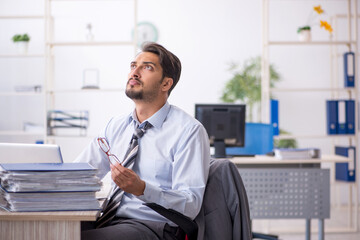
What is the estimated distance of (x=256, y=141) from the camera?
398 centimetres

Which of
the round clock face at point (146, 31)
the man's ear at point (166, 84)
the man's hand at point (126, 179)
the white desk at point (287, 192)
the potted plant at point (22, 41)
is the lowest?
the white desk at point (287, 192)

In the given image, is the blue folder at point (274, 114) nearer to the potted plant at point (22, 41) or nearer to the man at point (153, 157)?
the man at point (153, 157)

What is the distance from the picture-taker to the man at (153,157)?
1.57 metres

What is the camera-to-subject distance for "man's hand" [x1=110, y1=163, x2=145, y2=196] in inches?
57.0

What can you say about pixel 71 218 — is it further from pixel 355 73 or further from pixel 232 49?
pixel 232 49

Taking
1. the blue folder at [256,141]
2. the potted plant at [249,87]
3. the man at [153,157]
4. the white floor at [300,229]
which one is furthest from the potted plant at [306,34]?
the man at [153,157]

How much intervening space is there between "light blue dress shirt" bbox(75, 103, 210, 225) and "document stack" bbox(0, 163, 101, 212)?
0.64 ft

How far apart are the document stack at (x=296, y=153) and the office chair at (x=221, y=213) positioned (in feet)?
6.85

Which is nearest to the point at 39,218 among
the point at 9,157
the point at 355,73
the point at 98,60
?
the point at 9,157

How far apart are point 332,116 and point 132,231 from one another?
3335 mm

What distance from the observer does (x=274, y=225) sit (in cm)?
488

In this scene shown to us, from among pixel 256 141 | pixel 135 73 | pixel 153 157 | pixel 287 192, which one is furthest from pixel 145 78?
pixel 256 141

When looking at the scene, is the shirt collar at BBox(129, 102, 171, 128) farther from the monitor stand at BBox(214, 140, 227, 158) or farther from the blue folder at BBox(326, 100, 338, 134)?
the blue folder at BBox(326, 100, 338, 134)

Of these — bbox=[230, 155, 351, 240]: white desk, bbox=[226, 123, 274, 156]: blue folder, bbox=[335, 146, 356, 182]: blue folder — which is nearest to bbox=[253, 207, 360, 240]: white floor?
bbox=[335, 146, 356, 182]: blue folder
